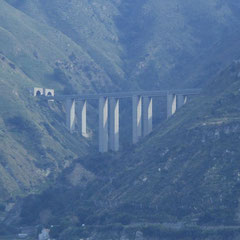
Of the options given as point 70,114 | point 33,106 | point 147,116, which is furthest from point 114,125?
point 33,106

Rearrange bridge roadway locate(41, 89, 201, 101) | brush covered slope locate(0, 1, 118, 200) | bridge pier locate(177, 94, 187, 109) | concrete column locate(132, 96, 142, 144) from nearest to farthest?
1. brush covered slope locate(0, 1, 118, 200)
2. bridge roadway locate(41, 89, 201, 101)
3. bridge pier locate(177, 94, 187, 109)
4. concrete column locate(132, 96, 142, 144)

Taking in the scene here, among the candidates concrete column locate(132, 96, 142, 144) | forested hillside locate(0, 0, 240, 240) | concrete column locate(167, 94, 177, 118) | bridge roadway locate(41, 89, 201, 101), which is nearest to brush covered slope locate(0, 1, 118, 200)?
forested hillside locate(0, 0, 240, 240)

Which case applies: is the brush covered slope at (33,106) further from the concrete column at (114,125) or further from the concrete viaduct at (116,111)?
the concrete column at (114,125)

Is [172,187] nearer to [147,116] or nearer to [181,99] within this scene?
[181,99]

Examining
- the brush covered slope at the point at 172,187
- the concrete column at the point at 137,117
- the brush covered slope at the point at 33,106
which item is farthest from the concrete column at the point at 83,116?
the brush covered slope at the point at 172,187

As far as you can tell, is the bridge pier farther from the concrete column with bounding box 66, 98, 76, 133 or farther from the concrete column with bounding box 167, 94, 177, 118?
the concrete column with bounding box 66, 98, 76, 133

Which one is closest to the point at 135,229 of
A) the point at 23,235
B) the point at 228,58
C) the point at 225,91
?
the point at 23,235
